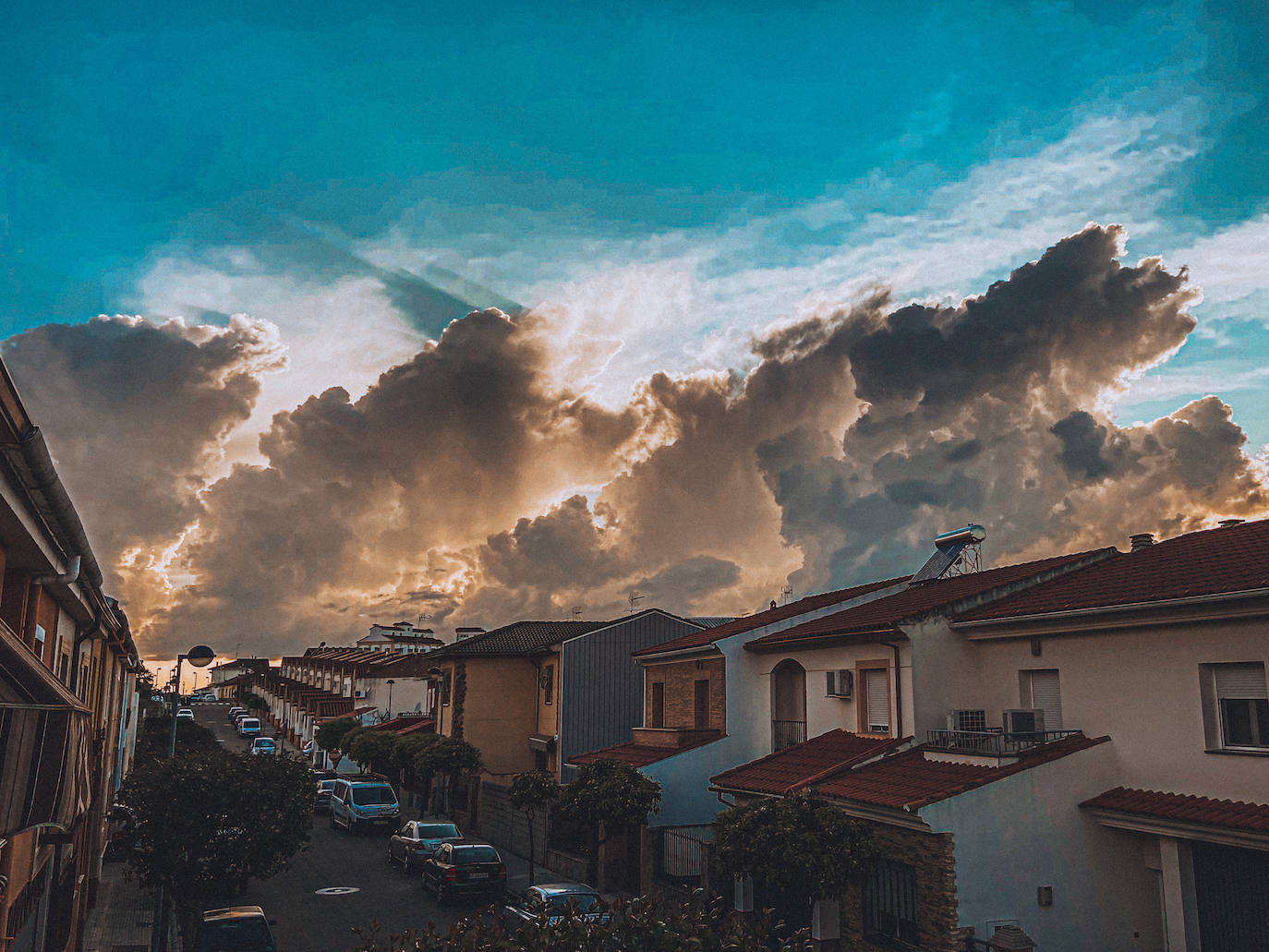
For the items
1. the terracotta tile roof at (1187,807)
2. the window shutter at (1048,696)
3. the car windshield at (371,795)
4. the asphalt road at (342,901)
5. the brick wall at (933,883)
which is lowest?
the asphalt road at (342,901)

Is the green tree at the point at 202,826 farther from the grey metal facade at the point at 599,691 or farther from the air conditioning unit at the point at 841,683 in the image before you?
the grey metal facade at the point at 599,691

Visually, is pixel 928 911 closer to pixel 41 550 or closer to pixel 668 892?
pixel 668 892

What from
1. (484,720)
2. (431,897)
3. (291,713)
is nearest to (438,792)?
(484,720)

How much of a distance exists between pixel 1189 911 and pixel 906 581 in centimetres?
1305

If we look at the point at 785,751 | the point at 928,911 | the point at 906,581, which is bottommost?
the point at 928,911

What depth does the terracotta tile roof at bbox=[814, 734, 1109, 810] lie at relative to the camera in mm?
15461

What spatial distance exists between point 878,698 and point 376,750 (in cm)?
3272

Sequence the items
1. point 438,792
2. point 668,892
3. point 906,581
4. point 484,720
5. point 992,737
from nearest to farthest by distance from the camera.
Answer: point 992,737, point 668,892, point 906,581, point 484,720, point 438,792

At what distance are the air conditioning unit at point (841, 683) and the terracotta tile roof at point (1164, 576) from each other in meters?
3.55

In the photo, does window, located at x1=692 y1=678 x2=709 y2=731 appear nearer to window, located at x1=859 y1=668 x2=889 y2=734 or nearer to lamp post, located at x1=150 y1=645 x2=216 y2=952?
window, located at x1=859 y1=668 x2=889 y2=734

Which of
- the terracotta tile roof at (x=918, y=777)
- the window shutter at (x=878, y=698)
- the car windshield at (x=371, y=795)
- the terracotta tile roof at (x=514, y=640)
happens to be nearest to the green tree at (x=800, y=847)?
the terracotta tile roof at (x=918, y=777)

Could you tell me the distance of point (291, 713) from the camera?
317ft

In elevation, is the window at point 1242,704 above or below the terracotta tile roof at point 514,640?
below

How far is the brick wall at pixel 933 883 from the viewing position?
14.7 meters
